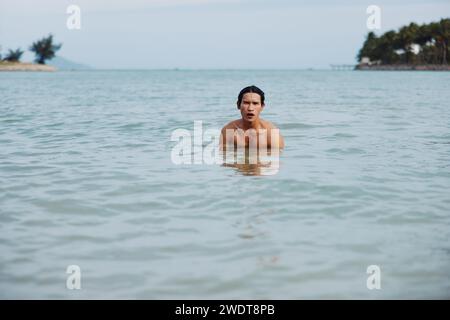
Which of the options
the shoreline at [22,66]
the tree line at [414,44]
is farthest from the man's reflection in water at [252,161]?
the shoreline at [22,66]

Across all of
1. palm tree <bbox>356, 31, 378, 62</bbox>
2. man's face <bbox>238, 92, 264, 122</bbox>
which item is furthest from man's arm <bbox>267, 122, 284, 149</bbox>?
palm tree <bbox>356, 31, 378, 62</bbox>

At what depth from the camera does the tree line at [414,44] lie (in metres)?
120

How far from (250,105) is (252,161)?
1103mm

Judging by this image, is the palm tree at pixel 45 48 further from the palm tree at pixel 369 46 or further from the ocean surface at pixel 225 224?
the ocean surface at pixel 225 224

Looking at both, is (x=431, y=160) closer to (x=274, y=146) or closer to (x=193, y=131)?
(x=274, y=146)

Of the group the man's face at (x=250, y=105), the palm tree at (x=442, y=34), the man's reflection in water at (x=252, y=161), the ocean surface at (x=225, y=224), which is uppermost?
the palm tree at (x=442, y=34)

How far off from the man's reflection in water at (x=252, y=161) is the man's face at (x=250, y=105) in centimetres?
60

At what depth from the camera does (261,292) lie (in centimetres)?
380

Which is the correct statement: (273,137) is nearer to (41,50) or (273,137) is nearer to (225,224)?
(225,224)

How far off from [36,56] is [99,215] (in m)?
153

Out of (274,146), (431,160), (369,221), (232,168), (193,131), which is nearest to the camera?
(369,221)
